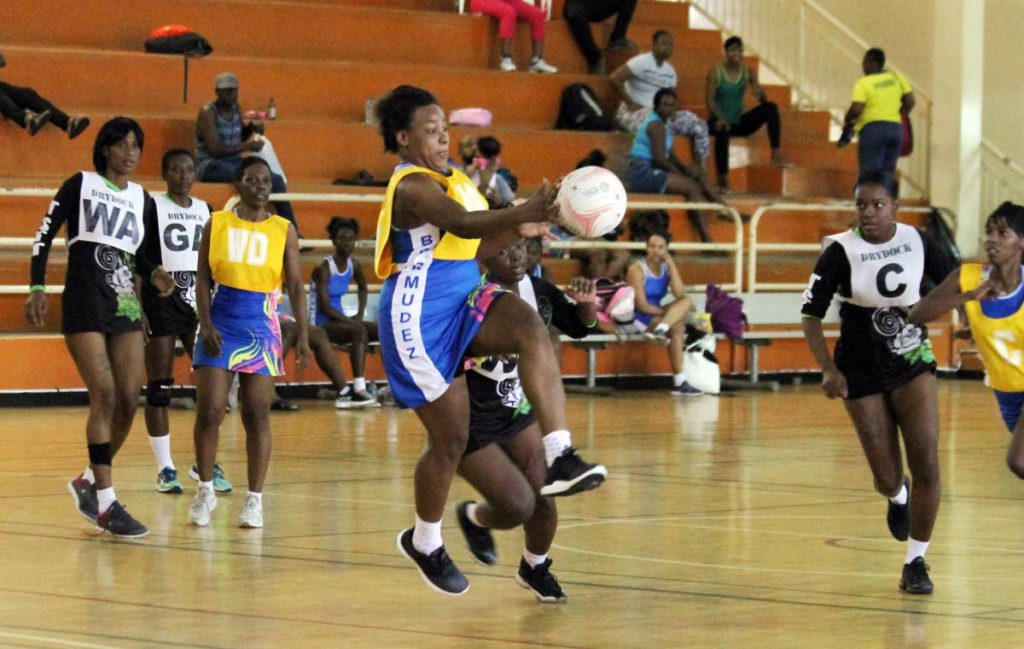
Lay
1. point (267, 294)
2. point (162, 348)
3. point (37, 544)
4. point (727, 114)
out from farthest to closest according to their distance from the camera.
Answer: point (727, 114) < point (162, 348) < point (267, 294) < point (37, 544)

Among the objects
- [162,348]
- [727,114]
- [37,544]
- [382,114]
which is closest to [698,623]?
[382,114]

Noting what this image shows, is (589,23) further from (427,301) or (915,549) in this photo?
(427,301)

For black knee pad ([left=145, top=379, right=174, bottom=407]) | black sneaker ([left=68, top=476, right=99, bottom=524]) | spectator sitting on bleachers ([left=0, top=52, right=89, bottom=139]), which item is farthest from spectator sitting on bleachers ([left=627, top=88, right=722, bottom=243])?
black sneaker ([left=68, top=476, right=99, bottom=524])

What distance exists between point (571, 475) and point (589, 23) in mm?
17610

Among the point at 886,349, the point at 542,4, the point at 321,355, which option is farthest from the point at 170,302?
the point at 542,4

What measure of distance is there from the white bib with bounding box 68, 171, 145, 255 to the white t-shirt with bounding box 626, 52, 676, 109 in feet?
43.5

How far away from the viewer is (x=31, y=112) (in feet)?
59.6

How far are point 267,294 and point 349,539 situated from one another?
62.2 inches

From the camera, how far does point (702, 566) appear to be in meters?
7.95

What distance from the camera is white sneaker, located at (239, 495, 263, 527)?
915 cm

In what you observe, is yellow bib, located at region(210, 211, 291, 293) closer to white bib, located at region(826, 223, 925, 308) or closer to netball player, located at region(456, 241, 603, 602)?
netball player, located at region(456, 241, 603, 602)

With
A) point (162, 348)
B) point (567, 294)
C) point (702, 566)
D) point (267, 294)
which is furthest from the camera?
point (162, 348)

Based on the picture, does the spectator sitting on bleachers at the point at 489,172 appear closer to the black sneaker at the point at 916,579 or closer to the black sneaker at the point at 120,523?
the black sneaker at the point at 120,523

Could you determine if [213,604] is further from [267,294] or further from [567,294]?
[267,294]
